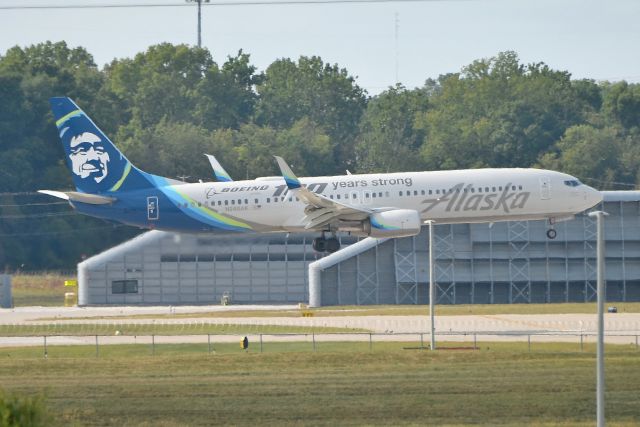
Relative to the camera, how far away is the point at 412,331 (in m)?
74.1

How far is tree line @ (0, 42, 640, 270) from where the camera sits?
5522 inches

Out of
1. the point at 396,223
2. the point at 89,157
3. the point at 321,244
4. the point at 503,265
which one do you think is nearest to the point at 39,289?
the point at 89,157

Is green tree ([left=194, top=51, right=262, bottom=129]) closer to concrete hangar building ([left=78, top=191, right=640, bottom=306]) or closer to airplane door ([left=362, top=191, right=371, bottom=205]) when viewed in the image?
concrete hangar building ([left=78, top=191, right=640, bottom=306])

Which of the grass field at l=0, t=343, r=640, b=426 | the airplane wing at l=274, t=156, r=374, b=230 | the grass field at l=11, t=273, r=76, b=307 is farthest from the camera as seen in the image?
the grass field at l=11, t=273, r=76, b=307

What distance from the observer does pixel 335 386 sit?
54094mm

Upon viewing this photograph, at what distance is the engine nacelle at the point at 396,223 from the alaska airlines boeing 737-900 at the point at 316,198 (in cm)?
6

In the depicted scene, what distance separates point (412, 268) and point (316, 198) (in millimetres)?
23664

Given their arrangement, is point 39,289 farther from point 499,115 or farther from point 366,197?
A: point 499,115

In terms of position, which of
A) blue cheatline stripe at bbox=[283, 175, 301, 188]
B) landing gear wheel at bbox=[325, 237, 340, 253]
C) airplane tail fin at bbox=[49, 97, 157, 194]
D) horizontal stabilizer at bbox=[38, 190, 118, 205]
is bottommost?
landing gear wheel at bbox=[325, 237, 340, 253]

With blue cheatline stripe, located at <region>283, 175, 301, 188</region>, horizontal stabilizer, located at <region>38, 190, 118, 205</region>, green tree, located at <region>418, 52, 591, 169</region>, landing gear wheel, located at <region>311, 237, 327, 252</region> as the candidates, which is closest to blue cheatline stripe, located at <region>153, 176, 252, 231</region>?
horizontal stabilizer, located at <region>38, 190, 118, 205</region>

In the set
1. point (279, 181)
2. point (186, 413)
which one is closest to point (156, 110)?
point (279, 181)

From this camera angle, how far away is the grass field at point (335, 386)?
48688 millimetres

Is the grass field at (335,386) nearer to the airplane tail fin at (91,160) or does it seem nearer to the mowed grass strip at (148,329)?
the mowed grass strip at (148,329)

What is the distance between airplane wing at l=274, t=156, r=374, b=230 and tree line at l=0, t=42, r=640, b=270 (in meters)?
47.4
